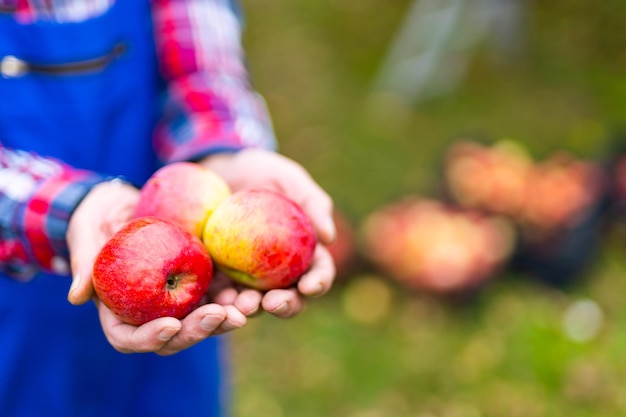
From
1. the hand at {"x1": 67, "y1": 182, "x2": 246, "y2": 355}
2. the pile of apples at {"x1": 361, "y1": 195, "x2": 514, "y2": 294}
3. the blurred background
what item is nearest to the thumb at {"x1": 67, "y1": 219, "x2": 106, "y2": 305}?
the hand at {"x1": 67, "y1": 182, "x2": 246, "y2": 355}

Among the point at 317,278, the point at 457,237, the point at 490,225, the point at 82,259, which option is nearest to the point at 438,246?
the point at 457,237

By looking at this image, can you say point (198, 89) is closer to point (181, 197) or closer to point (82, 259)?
point (181, 197)

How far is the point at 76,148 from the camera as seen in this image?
4.60 ft

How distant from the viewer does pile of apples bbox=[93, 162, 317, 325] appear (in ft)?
3.77

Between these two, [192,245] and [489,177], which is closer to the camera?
[192,245]

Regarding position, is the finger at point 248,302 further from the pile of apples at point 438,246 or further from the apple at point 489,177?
the apple at point 489,177

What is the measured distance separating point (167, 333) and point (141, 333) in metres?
0.05

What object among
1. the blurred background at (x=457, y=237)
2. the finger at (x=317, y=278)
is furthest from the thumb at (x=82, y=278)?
the blurred background at (x=457, y=237)

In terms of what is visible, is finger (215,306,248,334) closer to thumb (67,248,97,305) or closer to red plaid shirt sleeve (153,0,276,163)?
thumb (67,248,97,305)

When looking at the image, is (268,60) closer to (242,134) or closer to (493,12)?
(493,12)

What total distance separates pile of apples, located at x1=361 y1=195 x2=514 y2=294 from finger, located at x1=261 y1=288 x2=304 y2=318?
159 cm

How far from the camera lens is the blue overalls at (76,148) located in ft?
4.30

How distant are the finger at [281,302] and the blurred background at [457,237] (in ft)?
4.23

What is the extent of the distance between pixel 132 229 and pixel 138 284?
3.7 inches
